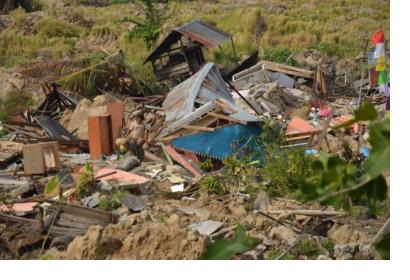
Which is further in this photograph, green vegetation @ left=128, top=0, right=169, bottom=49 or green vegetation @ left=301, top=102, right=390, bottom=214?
green vegetation @ left=128, top=0, right=169, bottom=49

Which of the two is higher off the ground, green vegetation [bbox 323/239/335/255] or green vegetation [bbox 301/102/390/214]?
green vegetation [bbox 301/102/390/214]

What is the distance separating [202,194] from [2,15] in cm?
1998

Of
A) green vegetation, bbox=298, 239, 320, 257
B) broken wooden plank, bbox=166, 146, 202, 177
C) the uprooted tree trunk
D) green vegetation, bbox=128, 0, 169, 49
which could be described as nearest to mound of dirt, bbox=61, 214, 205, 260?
green vegetation, bbox=298, 239, 320, 257

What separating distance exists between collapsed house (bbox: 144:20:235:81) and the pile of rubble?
1.69m

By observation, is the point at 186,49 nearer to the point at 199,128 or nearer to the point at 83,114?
the point at 83,114

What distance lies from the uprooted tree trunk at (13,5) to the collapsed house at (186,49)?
1438 cm

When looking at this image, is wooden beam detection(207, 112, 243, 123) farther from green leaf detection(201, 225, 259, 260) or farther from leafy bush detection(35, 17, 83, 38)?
leafy bush detection(35, 17, 83, 38)

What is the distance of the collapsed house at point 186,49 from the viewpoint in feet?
43.7

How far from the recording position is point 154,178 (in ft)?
25.2

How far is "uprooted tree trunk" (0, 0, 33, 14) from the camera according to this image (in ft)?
87.1

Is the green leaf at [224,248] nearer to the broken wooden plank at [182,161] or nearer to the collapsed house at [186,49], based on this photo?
the broken wooden plank at [182,161]

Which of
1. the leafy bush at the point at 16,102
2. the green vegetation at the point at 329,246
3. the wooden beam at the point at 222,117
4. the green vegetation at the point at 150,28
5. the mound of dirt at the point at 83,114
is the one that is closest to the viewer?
the green vegetation at the point at 329,246

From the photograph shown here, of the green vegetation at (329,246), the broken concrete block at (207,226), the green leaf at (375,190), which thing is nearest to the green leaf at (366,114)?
the green leaf at (375,190)

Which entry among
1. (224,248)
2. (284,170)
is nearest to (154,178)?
(284,170)
